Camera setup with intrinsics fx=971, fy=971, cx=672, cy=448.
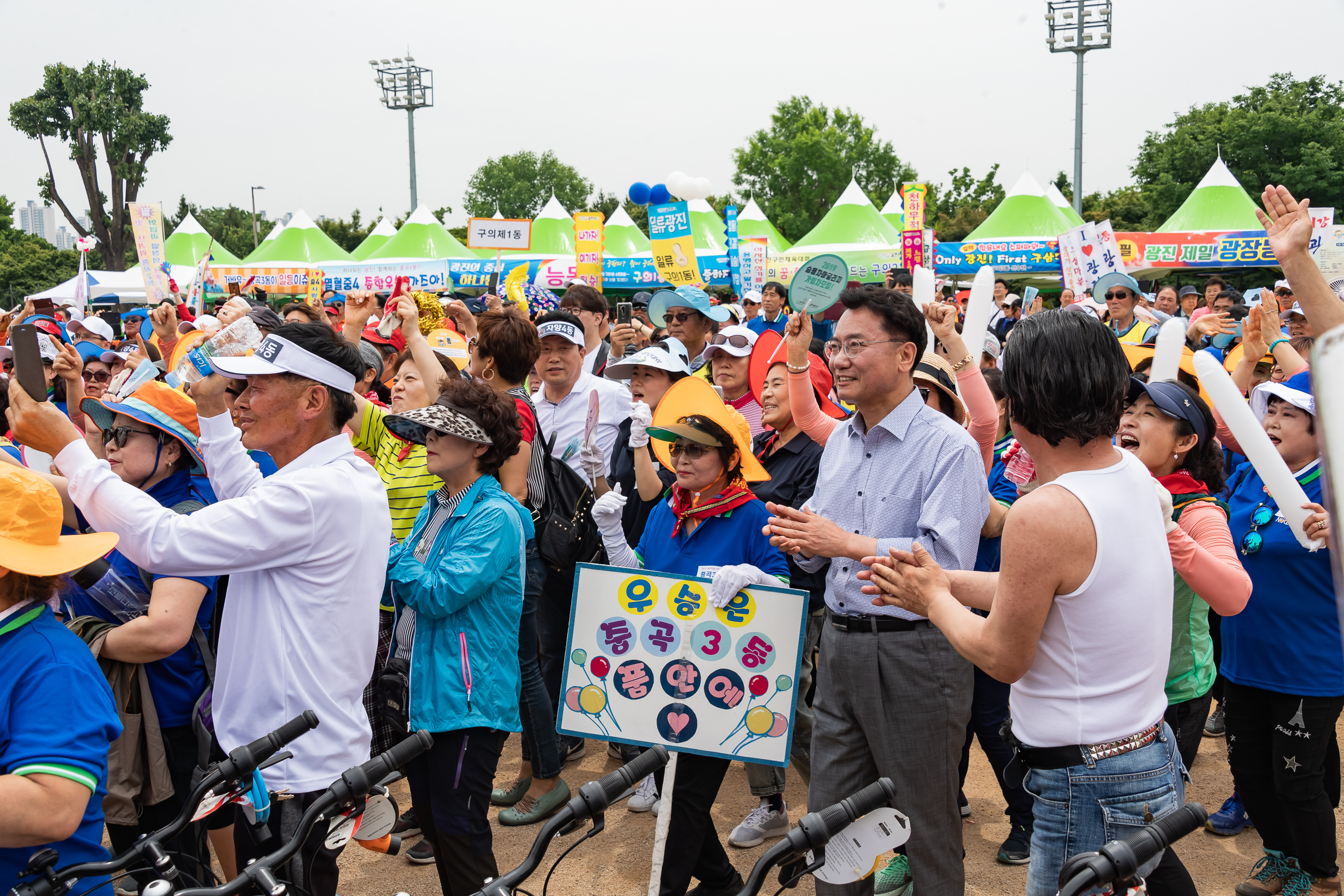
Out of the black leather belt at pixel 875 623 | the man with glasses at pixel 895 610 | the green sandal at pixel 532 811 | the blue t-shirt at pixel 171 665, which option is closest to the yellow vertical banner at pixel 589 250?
the green sandal at pixel 532 811

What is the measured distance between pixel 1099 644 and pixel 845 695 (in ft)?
3.46

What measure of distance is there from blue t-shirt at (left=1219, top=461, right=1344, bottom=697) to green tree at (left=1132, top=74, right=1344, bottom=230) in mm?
38687

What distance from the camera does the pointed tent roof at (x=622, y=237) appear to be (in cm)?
2827

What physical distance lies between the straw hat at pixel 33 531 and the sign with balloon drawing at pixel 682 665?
159cm

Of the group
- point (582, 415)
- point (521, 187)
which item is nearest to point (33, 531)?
point (582, 415)

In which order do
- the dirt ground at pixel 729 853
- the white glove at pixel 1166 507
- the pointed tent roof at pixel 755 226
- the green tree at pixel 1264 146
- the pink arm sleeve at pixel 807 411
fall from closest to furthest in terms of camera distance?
the white glove at pixel 1166 507 → the dirt ground at pixel 729 853 → the pink arm sleeve at pixel 807 411 → the pointed tent roof at pixel 755 226 → the green tree at pixel 1264 146

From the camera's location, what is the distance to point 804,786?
4812mm

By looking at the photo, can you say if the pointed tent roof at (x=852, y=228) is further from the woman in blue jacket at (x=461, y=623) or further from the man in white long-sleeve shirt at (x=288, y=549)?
the man in white long-sleeve shirt at (x=288, y=549)

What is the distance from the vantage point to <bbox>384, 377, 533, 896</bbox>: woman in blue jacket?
304cm

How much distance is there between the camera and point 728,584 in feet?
10.2

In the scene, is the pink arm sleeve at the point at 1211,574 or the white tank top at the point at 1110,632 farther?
the pink arm sleeve at the point at 1211,574

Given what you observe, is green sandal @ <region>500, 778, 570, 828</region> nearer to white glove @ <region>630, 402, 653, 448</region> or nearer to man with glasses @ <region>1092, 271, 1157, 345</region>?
white glove @ <region>630, 402, 653, 448</region>

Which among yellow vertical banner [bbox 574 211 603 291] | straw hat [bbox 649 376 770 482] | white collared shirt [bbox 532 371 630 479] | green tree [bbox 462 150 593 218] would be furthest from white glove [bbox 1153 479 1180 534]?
green tree [bbox 462 150 593 218]

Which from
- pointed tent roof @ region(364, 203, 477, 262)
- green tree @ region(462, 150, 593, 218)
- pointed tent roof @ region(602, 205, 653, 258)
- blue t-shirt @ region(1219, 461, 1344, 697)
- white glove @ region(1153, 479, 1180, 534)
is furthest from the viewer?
green tree @ region(462, 150, 593, 218)
